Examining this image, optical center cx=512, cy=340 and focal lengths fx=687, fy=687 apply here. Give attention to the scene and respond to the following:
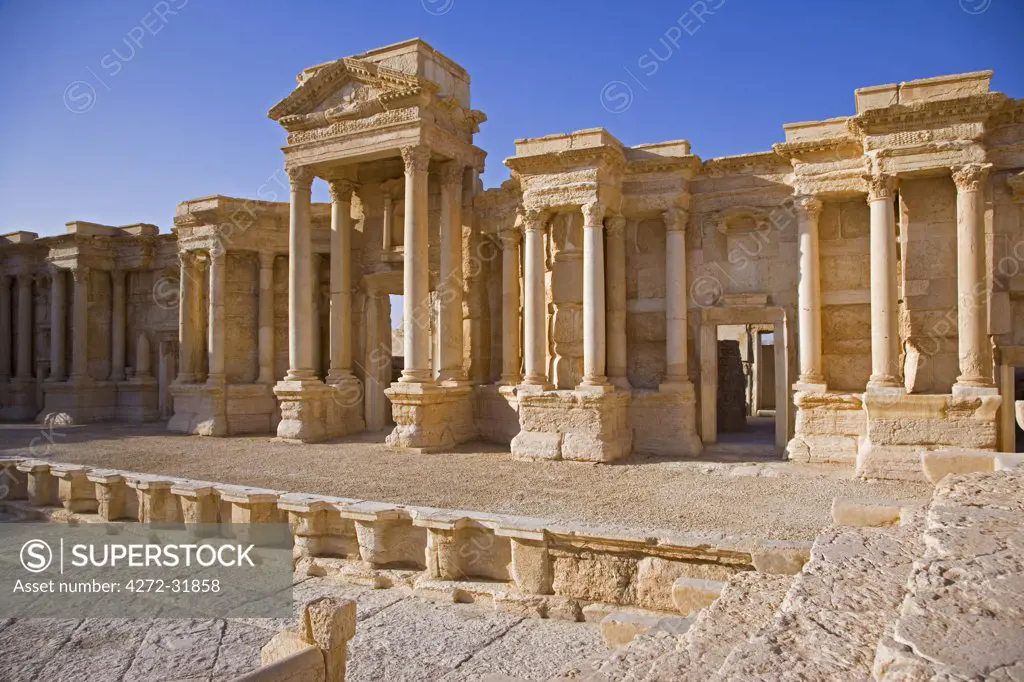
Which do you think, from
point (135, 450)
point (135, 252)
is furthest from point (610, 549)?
point (135, 252)

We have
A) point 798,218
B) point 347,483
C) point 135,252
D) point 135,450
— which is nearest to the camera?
point 347,483

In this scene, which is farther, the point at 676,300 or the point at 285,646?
the point at 676,300

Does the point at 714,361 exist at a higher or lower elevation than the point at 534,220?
lower

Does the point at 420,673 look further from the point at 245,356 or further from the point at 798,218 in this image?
the point at 245,356

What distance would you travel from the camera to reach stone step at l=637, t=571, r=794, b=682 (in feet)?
12.0

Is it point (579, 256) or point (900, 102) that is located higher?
point (900, 102)

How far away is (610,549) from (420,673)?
219 centimetres

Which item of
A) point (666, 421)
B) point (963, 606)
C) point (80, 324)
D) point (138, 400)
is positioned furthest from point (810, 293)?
point (80, 324)

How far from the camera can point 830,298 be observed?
13.0 metres

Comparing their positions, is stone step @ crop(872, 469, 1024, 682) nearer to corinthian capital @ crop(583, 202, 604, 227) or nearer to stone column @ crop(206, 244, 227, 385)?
corinthian capital @ crop(583, 202, 604, 227)

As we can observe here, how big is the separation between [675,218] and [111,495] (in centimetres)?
1117

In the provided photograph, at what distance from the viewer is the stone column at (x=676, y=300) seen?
13.9m

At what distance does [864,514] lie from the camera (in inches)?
241

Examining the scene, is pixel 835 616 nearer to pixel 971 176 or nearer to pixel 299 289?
pixel 971 176
